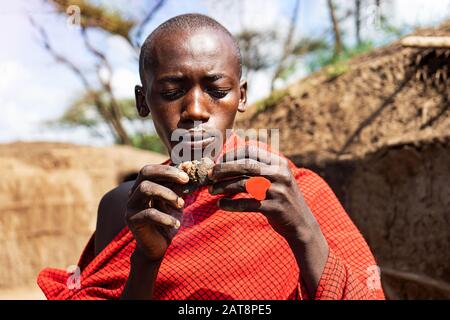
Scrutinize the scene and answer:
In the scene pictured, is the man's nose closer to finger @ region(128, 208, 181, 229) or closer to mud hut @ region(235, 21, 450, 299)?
finger @ region(128, 208, 181, 229)

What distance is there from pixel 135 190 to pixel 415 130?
11.5 ft

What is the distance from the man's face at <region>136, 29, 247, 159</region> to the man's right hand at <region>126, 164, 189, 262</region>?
262 mm

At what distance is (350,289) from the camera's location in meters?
1.60

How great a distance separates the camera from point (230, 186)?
1.35m

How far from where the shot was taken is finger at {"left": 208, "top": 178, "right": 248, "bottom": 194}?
1.34 meters

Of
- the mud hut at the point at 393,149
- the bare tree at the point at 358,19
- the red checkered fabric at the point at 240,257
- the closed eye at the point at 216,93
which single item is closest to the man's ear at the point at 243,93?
the red checkered fabric at the point at 240,257

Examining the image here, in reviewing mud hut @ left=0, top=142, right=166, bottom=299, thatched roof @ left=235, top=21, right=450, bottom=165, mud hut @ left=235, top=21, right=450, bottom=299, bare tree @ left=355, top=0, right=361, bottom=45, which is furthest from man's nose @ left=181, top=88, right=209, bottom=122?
bare tree @ left=355, top=0, right=361, bottom=45

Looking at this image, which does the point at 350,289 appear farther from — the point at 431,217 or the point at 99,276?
the point at 431,217

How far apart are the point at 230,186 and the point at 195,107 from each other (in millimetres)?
397

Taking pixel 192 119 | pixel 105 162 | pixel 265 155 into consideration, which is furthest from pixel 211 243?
pixel 105 162

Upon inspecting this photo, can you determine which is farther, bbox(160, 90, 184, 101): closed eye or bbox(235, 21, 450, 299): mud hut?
bbox(235, 21, 450, 299): mud hut

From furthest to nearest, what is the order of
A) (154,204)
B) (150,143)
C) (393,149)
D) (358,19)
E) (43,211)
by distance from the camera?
(150,143), (358,19), (43,211), (393,149), (154,204)

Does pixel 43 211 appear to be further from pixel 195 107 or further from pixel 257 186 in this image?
pixel 257 186

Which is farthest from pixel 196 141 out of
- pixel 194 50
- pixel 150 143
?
pixel 150 143
